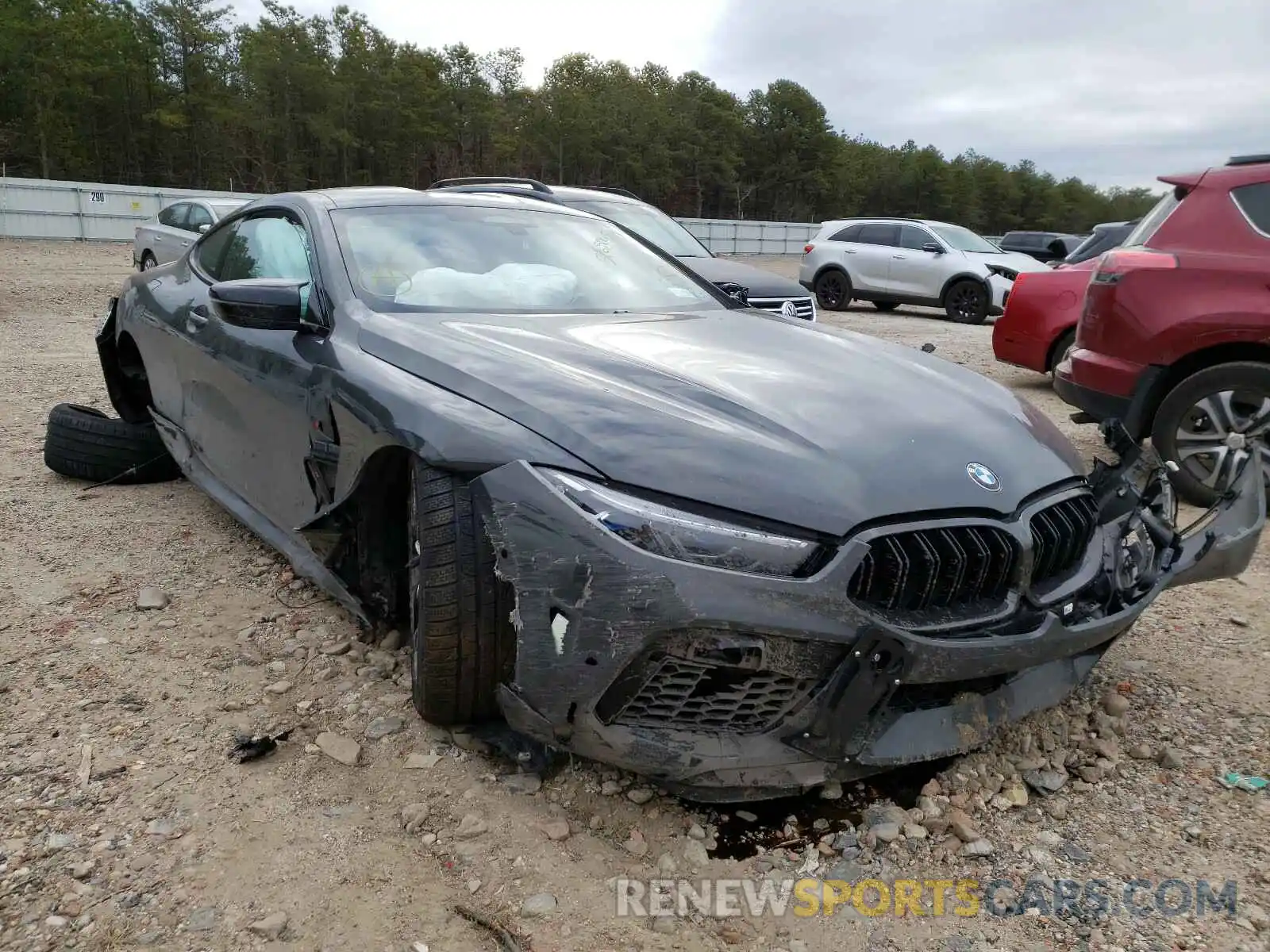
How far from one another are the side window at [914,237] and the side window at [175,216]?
10.4 m

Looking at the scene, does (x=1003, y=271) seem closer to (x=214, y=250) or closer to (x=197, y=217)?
(x=197, y=217)

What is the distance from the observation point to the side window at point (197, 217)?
11.1 m

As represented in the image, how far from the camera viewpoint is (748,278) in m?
7.65

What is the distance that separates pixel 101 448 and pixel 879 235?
1291cm

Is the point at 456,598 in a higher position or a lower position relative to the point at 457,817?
higher

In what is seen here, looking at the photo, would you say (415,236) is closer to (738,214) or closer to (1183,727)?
(1183,727)

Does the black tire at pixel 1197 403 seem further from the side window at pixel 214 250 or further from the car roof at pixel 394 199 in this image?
the side window at pixel 214 250

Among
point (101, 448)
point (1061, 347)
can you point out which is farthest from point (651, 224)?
point (101, 448)

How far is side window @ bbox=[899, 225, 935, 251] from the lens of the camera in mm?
14391

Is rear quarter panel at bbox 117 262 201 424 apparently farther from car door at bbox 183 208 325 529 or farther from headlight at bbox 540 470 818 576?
headlight at bbox 540 470 818 576

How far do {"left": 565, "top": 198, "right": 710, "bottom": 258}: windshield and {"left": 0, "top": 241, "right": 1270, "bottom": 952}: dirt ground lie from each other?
19.2 feet

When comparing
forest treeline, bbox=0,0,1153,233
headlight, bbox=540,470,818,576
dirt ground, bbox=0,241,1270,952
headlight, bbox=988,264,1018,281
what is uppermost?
forest treeline, bbox=0,0,1153,233

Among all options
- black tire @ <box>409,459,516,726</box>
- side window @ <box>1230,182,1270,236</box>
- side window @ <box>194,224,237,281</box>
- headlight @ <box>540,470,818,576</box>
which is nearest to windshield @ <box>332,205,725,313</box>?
black tire @ <box>409,459,516,726</box>

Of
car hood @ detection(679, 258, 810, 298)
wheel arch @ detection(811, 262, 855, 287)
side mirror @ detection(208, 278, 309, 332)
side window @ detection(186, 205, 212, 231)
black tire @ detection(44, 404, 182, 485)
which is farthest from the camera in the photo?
wheel arch @ detection(811, 262, 855, 287)
